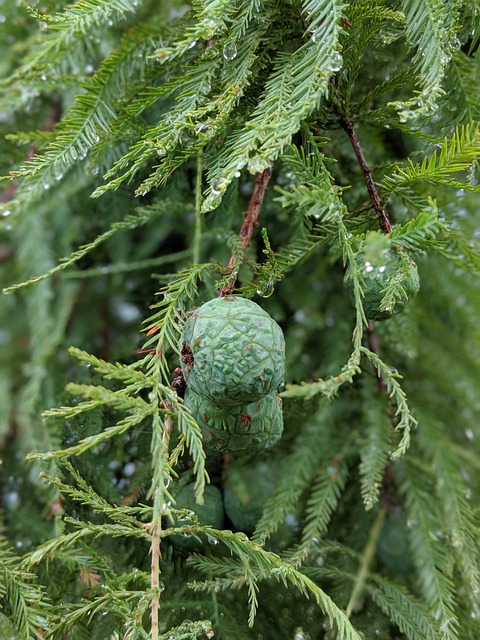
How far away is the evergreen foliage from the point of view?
751mm

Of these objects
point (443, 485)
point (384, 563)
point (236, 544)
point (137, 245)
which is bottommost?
point (384, 563)

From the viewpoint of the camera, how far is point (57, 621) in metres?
0.83

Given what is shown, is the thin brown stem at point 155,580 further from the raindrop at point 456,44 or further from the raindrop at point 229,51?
the raindrop at point 456,44

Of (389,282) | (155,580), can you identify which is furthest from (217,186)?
(155,580)

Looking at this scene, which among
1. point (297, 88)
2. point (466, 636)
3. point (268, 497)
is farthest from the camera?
point (268, 497)

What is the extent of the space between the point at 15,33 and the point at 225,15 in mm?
865

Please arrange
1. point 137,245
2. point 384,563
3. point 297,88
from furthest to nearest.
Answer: point 137,245 → point 384,563 → point 297,88

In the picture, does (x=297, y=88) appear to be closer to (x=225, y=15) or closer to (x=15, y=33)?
(x=225, y=15)

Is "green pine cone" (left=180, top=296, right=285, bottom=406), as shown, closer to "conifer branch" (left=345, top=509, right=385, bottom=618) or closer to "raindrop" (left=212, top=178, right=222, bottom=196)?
"raindrop" (left=212, top=178, right=222, bottom=196)

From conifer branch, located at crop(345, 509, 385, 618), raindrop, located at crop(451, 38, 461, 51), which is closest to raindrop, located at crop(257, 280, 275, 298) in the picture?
raindrop, located at crop(451, 38, 461, 51)

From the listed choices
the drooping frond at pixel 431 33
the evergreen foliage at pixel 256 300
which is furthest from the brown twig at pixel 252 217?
the drooping frond at pixel 431 33

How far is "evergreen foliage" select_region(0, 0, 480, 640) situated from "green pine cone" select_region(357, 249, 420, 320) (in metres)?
0.01

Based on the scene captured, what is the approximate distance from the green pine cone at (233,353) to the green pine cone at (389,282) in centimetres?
14

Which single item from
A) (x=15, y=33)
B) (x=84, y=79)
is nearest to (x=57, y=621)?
(x=84, y=79)
